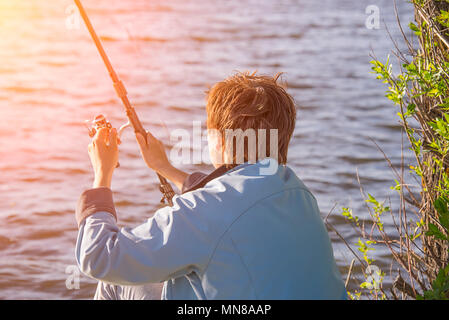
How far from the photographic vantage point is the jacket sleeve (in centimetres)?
178

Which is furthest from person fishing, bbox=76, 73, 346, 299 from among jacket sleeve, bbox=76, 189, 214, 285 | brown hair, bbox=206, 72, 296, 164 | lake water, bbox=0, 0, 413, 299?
lake water, bbox=0, 0, 413, 299

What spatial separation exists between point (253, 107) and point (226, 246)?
419mm

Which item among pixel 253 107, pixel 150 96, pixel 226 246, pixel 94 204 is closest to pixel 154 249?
pixel 226 246

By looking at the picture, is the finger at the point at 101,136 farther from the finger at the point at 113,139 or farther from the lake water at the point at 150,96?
the lake water at the point at 150,96

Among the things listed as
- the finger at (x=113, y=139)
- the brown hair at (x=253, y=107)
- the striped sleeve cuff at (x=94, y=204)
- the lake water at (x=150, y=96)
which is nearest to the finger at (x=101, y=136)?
the finger at (x=113, y=139)

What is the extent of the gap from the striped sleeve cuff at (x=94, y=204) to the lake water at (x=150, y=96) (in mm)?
1138

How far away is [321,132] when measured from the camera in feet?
22.9

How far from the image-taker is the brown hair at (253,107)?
199cm

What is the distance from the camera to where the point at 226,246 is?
178 cm

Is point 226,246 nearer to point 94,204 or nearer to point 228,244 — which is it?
point 228,244

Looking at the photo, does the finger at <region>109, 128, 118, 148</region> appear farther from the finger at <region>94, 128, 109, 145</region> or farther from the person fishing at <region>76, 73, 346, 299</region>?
the person fishing at <region>76, 73, 346, 299</region>
